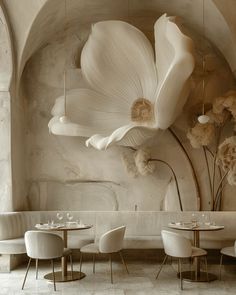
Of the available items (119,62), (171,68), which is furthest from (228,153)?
(119,62)

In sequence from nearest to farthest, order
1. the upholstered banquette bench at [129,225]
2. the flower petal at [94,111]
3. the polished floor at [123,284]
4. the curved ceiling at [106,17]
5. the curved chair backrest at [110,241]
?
the polished floor at [123,284] < the curved chair backrest at [110,241] < the curved ceiling at [106,17] < the upholstered banquette bench at [129,225] < the flower petal at [94,111]

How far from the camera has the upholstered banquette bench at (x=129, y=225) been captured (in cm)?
675

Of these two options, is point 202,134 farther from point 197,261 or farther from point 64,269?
point 64,269

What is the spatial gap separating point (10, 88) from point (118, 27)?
2010 millimetres

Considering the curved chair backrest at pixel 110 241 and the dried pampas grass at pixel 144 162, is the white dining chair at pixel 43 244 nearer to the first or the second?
the curved chair backrest at pixel 110 241

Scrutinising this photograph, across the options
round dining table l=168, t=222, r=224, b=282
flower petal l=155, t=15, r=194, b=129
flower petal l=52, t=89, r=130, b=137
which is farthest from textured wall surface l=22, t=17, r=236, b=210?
round dining table l=168, t=222, r=224, b=282

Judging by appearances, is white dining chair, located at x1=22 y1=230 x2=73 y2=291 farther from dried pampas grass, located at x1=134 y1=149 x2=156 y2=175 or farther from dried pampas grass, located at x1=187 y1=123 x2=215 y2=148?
dried pampas grass, located at x1=187 y1=123 x2=215 y2=148

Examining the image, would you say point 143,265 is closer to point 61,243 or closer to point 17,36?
point 61,243

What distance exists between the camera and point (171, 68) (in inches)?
233

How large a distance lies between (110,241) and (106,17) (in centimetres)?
407

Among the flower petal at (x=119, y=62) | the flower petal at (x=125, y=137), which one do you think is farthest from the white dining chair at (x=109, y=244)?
the flower petal at (x=119, y=62)

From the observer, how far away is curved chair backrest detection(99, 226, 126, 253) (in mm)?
5781

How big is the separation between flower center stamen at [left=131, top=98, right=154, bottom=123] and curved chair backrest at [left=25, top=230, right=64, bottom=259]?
2656 mm

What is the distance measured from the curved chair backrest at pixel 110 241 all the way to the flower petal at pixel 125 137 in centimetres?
148
